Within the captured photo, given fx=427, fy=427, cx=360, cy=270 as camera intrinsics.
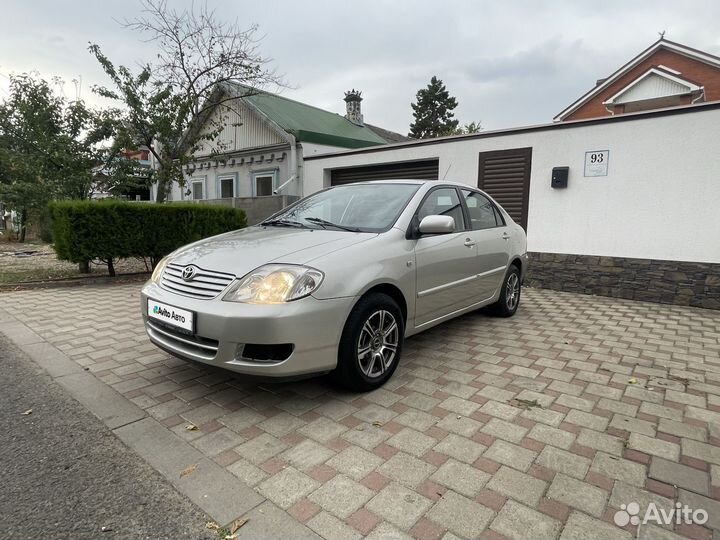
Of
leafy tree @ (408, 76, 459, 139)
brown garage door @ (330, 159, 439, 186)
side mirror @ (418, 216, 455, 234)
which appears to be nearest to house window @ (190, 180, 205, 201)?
brown garage door @ (330, 159, 439, 186)

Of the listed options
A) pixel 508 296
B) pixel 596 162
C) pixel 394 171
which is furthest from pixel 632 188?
pixel 394 171

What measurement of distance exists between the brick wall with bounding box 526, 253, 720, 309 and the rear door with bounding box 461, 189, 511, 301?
308 centimetres

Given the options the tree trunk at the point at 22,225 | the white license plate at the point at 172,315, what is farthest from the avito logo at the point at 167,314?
the tree trunk at the point at 22,225

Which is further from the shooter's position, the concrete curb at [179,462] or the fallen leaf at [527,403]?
the fallen leaf at [527,403]

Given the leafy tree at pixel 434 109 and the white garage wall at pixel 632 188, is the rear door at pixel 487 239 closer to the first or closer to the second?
the white garage wall at pixel 632 188

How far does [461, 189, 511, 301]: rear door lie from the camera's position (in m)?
4.40

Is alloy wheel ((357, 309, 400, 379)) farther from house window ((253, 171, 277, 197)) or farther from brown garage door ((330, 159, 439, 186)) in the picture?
Result: house window ((253, 171, 277, 197))

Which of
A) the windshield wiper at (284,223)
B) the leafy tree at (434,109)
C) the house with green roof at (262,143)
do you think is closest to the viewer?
the windshield wiper at (284,223)

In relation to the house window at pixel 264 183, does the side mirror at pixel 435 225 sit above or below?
below

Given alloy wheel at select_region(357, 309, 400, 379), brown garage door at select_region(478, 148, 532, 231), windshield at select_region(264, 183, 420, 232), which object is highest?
brown garage door at select_region(478, 148, 532, 231)

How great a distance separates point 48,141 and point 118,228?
11.0ft

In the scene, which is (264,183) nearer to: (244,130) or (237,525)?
(244,130)

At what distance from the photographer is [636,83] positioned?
1664cm

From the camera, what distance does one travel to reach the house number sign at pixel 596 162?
6965mm
